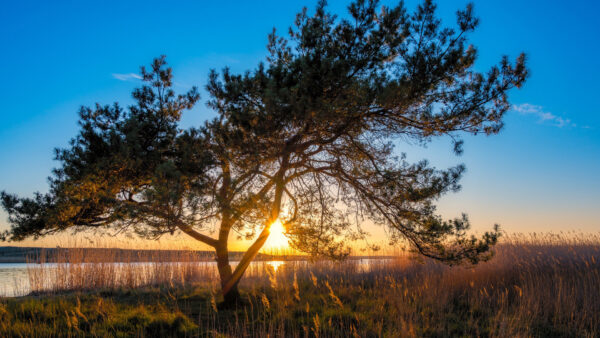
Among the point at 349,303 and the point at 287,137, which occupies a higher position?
the point at 287,137

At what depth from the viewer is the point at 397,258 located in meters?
13.3

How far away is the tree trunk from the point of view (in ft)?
25.0

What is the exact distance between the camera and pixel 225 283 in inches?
307

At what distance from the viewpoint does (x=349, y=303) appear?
292 inches

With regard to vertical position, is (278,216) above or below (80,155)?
below

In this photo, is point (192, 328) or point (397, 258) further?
point (397, 258)

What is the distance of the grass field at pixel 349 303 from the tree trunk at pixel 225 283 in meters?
0.33

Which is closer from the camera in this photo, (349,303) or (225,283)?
(349,303)

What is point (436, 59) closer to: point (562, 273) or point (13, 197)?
point (562, 273)

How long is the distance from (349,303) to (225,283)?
2.74m

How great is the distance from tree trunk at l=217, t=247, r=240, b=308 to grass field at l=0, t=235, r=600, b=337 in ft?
1.07

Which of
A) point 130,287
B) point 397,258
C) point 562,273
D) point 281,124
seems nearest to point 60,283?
point 130,287

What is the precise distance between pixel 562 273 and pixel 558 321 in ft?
10.2

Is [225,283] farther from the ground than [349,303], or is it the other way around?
[225,283]
